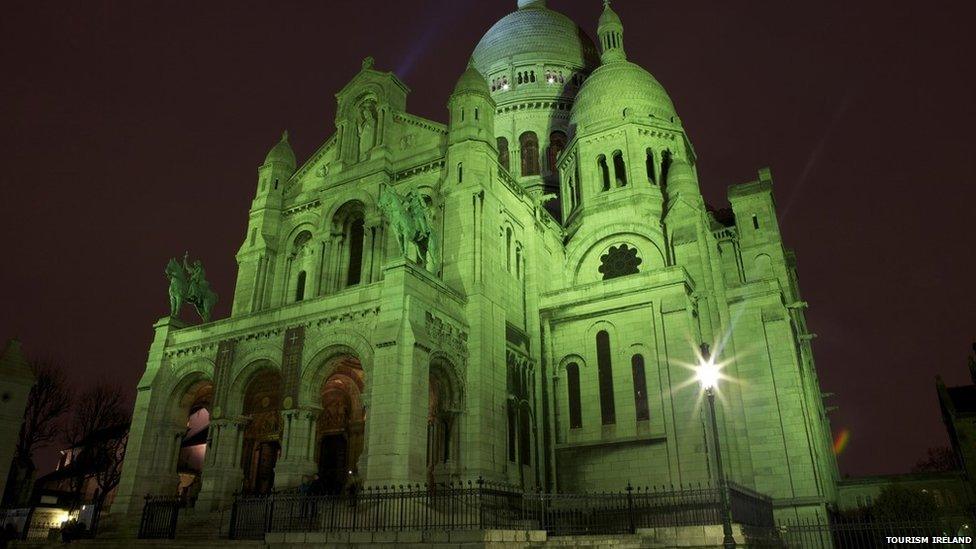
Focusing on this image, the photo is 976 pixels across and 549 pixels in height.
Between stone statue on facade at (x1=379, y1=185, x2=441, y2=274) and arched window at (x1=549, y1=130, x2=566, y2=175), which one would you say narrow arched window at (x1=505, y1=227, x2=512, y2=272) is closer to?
stone statue on facade at (x1=379, y1=185, x2=441, y2=274)

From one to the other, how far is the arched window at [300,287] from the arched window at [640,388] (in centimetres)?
1616

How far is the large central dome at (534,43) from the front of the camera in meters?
51.9

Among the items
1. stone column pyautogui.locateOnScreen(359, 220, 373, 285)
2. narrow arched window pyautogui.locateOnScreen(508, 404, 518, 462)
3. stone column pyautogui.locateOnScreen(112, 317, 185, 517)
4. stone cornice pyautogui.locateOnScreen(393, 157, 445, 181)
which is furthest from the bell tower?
narrow arched window pyautogui.locateOnScreen(508, 404, 518, 462)

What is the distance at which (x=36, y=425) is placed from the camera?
1554 inches

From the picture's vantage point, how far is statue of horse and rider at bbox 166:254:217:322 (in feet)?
92.8

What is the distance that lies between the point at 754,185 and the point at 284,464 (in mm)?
29271

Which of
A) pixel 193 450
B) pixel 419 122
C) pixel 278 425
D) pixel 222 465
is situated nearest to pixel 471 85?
pixel 419 122

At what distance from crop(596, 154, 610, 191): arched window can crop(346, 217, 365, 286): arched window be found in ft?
45.5

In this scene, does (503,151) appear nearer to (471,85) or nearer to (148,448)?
(471,85)

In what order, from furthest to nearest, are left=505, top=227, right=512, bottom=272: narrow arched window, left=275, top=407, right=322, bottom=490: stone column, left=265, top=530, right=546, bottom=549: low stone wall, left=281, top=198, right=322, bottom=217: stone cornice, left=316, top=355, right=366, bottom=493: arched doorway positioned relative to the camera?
left=281, top=198, right=322, bottom=217: stone cornice
left=505, top=227, right=512, bottom=272: narrow arched window
left=316, top=355, right=366, bottom=493: arched doorway
left=275, top=407, right=322, bottom=490: stone column
left=265, top=530, right=546, bottom=549: low stone wall

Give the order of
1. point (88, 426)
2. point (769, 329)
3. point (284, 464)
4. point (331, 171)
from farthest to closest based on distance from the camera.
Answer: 1. point (88, 426)
2. point (331, 171)
3. point (769, 329)
4. point (284, 464)

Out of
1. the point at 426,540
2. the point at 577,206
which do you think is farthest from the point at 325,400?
the point at 577,206

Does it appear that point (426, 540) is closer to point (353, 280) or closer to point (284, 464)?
point (284, 464)

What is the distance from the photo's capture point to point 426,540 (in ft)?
48.6
